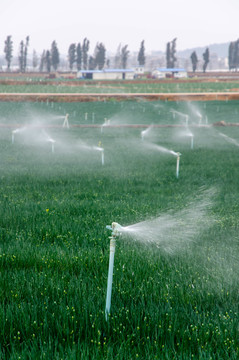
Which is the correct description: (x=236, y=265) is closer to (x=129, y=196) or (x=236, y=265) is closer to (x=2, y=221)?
(x=2, y=221)

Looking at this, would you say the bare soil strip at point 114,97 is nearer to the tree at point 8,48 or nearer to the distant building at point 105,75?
the distant building at point 105,75

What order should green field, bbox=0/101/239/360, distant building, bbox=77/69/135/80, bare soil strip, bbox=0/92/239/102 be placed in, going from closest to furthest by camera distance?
green field, bbox=0/101/239/360 → bare soil strip, bbox=0/92/239/102 → distant building, bbox=77/69/135/80

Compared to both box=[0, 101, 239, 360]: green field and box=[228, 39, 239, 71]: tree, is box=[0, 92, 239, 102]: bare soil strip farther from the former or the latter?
box=[228, 39, 239, 71]: tree

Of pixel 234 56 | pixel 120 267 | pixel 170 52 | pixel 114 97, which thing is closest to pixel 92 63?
pixel 170 52

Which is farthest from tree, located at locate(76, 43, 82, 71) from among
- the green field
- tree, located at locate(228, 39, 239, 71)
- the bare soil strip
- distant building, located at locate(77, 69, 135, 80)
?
the green field

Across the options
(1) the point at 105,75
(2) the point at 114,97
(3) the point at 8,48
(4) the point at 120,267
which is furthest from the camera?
(3) the point at 8,48

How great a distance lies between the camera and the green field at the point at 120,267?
3396mm

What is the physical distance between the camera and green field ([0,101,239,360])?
340cm

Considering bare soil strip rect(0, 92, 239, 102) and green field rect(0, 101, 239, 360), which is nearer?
green field rect(0, 101, 239, 360)

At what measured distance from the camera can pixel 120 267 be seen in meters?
4.89

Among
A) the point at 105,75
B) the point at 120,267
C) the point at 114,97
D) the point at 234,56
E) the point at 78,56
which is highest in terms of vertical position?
the point at 234,56

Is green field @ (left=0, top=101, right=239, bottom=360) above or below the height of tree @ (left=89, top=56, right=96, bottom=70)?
below

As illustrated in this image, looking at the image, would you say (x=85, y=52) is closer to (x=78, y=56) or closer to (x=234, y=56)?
(x=78, y=56)

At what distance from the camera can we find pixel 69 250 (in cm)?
573
